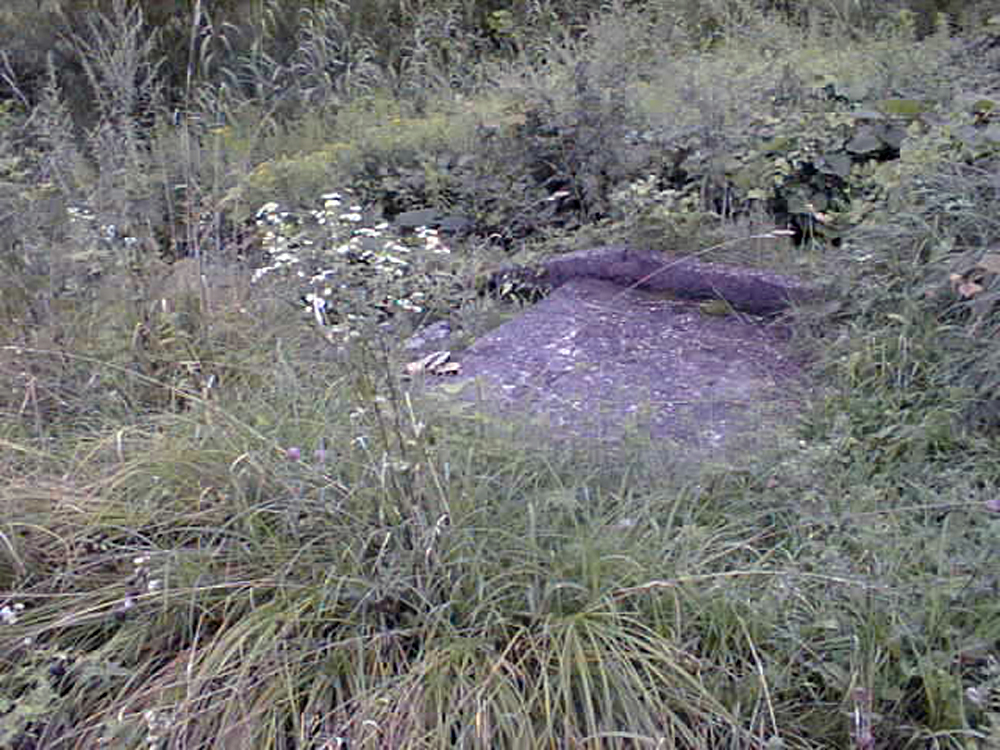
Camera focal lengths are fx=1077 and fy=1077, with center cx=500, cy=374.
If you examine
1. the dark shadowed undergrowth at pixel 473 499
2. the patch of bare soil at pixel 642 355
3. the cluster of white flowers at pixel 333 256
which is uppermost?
the cluster of white flowers at pixel 333 256

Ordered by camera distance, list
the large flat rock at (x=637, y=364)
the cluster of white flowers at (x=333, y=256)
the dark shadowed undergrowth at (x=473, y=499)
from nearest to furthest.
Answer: the dark shadowed undergrowth at (x=473, y=499)
the cluster of white flowers at (x=333, y=256)
the large flat rock at (x=637, y=364)

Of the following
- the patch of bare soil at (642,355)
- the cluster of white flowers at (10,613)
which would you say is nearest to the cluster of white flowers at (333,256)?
the patch of bare soil at (642,355)

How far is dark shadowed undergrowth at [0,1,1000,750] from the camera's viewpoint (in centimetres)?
243

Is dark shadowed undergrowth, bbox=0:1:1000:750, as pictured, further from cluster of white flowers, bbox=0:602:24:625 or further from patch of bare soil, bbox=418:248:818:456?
patch of bare soil, bbox=418:248:818:456

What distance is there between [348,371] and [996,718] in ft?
6.00

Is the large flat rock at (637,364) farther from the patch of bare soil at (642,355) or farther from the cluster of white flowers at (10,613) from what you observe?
the cluster of white flowers at (10,613)

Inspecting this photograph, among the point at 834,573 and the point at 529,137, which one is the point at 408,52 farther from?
the point at 834,573

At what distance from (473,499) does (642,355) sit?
5.49ft

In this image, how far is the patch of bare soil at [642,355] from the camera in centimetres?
370

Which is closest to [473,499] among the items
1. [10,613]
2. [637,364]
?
[10,613]

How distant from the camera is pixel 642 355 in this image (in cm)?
440

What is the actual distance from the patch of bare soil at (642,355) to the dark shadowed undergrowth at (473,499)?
0.59ft

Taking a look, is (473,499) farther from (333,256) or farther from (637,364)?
(637,364)

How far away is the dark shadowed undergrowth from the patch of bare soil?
179mm
